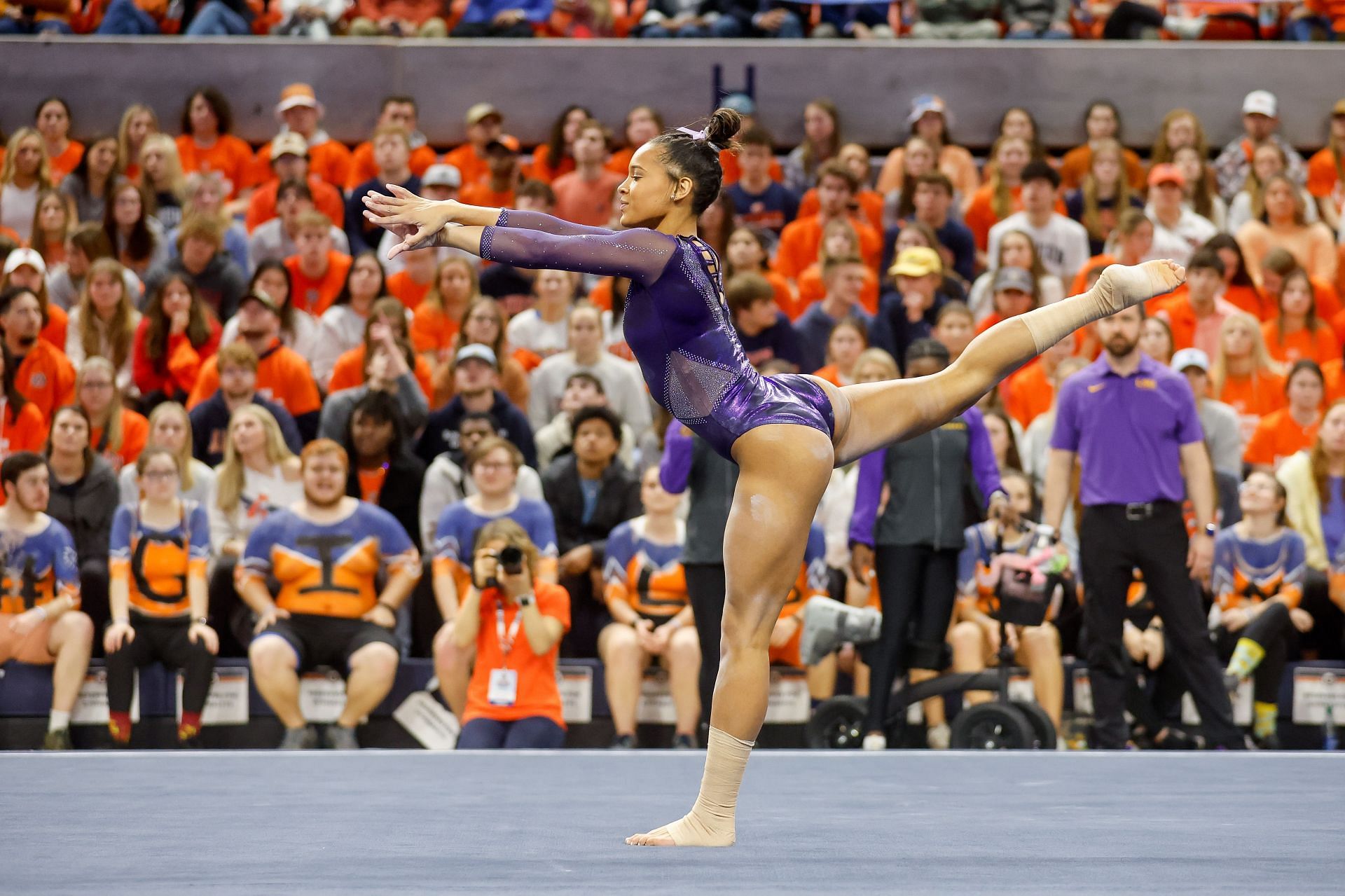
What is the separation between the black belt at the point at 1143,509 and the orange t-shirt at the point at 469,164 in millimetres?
5142

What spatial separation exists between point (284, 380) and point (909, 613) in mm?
3515

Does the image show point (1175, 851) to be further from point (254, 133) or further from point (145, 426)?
point (254, 133)

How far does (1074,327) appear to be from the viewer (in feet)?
15.0

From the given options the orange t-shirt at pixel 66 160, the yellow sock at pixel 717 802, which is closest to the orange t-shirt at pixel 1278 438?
the yellow sock at pixel 717 802

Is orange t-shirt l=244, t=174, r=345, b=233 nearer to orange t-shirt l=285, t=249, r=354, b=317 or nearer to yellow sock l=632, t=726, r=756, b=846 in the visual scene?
orange t-shirt l=285, t=249, r=354, b=317

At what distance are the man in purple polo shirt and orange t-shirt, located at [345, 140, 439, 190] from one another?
507 centimetres

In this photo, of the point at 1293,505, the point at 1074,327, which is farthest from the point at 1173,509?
the point at 1074,327

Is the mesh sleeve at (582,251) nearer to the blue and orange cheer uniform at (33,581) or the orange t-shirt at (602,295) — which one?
the blue and orange cheer uniform at (33,581)

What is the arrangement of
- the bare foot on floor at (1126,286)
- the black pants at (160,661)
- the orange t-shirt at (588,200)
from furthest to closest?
the orange t-shirt at (588,200) → the black pants at (160,661) → the bare foot on floor at (1126,286)

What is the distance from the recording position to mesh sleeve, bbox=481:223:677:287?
385 centimetres

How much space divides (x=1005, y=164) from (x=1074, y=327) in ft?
20.7

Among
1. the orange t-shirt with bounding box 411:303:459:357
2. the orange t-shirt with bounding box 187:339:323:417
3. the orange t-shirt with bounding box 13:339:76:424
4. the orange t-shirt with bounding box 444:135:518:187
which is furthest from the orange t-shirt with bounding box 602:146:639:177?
the orange t-shirt with bounding box 13:339:76:424

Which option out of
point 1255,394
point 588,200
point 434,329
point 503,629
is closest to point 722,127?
point 503,629

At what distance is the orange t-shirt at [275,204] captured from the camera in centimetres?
1065
